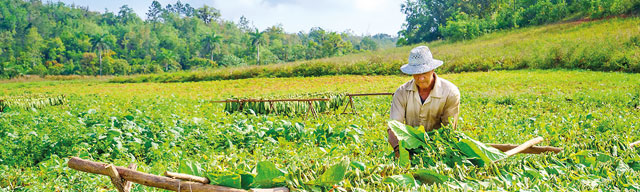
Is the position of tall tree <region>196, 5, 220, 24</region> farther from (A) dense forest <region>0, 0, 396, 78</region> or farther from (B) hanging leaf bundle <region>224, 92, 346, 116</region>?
(B) hanging leaf bundle <region>224, 92, 346, 116</region>

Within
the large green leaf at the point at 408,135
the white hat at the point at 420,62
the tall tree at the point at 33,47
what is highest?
the tall tree at the point at 33,47

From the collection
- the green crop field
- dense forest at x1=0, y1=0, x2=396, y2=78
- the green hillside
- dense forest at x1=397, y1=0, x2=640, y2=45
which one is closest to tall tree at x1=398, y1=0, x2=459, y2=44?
dense forest at x1=397, y1=0, x2=640, y2=45

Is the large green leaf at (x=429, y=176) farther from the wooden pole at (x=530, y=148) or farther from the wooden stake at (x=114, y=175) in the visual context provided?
the wooden stake at (x=114, y=175)

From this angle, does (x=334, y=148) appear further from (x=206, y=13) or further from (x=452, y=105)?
(x=206, y=13)

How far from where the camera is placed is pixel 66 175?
3.63m

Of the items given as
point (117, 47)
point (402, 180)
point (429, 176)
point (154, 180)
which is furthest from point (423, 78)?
point (117, 47)

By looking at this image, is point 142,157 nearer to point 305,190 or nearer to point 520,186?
point 305,190

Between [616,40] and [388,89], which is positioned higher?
[616,40]

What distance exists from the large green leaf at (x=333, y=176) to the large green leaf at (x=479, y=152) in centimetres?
85

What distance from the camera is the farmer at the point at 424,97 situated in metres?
3.19

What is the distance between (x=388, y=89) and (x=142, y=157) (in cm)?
1049

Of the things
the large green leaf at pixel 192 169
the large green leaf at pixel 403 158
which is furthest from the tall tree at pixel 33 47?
the large green leaf at pixel 403 158

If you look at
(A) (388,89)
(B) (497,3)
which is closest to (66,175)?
(A) (388,89)

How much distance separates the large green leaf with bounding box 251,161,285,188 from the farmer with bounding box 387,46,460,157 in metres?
1.64
